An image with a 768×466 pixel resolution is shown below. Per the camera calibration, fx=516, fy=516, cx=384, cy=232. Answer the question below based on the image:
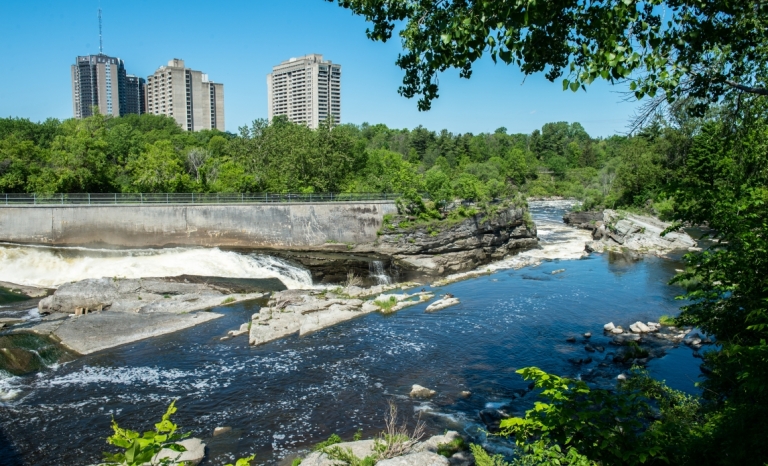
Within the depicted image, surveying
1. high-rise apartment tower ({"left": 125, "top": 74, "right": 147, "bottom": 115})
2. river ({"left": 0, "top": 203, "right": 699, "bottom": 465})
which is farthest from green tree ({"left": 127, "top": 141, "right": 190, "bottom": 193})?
high-rise apartment tower ({"left": 125, "top": 74, "right": 147, "bottom": 115})

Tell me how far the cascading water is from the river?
6220mm

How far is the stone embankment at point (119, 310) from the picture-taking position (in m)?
19.3

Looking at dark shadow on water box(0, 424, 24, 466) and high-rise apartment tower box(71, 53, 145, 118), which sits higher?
high-rise apartment tower box(71, 53, 145, 118)

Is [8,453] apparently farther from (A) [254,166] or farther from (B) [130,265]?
(A) [254,166]

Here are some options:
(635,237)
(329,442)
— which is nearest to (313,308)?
(329,442)

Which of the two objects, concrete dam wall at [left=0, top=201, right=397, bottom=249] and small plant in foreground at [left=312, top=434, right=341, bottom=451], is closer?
small plant in foreground at [left=312, top=434, right=341, bottom=451]

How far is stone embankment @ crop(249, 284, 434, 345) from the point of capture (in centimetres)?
2030

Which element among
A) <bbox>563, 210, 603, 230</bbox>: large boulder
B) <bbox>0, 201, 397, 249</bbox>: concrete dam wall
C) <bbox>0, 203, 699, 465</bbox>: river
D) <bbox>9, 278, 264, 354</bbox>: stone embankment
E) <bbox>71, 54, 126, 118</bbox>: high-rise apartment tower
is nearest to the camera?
<bbox>0, 203, 699, 465</bbox>: river

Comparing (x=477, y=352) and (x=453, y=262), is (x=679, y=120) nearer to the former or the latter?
(x=477, y=352)

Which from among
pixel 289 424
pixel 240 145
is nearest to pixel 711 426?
pixel 289 424

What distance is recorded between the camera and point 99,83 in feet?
450

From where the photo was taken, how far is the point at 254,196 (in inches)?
1460

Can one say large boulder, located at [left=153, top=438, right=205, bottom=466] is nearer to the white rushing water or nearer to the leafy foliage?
the leafy foliage

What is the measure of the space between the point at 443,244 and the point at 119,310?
1932 centimetres
